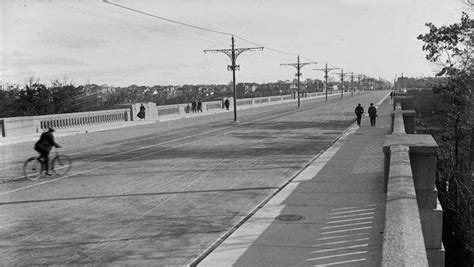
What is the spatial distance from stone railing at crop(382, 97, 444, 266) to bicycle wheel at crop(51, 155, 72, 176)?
9518 mm

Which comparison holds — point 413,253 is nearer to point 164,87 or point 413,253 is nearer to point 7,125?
point 7,125

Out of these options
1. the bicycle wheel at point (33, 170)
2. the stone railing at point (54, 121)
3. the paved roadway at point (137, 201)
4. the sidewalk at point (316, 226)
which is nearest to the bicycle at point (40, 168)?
the bicycle wheel at point (33, 170)

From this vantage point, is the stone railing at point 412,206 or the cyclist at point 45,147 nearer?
the stone railing at point 412,206

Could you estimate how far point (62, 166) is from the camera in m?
14.7

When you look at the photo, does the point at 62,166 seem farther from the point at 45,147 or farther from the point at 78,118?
the point at 78,118

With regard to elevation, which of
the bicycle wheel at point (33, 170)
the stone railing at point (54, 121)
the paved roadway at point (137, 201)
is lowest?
the paved roadway at point (137, 201)

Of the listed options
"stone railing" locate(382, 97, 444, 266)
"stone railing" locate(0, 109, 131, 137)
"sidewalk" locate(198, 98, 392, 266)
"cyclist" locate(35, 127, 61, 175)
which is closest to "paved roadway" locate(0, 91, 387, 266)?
"sidewalk" locate(198, 98, 392, 266)

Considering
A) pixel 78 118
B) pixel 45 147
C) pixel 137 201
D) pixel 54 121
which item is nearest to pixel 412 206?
pixel 137 201

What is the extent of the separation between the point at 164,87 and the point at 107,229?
186m

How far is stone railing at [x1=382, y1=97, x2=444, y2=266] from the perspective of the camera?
3570mm

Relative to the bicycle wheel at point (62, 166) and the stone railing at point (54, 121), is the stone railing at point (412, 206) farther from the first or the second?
the stone railing at point (54, 121)

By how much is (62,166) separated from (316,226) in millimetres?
10248

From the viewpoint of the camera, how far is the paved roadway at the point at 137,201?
662 cm

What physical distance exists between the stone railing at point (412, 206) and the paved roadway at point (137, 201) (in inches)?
113
